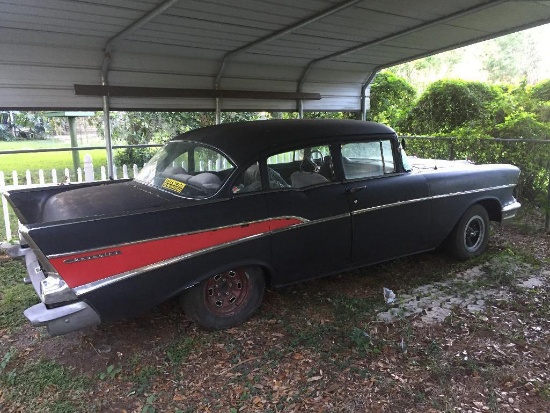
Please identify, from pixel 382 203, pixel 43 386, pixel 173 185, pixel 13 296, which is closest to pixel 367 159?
pixel 382 203

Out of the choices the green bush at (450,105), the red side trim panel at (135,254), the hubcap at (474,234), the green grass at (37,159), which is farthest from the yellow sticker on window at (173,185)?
the green grass at (37,159)

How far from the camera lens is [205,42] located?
245 inches

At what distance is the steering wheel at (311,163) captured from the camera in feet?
14.0

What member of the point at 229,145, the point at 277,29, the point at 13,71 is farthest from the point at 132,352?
the point at 277,29

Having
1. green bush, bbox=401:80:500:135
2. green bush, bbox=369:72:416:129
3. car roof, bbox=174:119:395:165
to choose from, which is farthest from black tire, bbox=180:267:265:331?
green bush, bbox=369:72:416:129

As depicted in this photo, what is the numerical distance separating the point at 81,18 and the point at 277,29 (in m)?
2.58

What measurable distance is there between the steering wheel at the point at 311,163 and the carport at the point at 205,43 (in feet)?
6.74

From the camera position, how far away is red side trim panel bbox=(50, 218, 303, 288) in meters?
2.84

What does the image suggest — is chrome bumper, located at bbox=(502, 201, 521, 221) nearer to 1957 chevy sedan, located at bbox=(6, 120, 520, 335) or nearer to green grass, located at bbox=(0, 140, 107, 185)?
1957 chevy sedan, located at bbox=(6, 120, 520, 335)

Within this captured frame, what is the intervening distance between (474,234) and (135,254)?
4.29 m

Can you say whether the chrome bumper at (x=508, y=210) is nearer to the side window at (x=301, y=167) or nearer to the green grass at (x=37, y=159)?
the side window at (x=301, y=167)

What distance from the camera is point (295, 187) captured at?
394 cm

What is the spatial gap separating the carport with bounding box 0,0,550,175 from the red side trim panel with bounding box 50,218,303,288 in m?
2.78

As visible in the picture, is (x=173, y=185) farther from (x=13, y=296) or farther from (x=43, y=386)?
(x=13, y=296)
